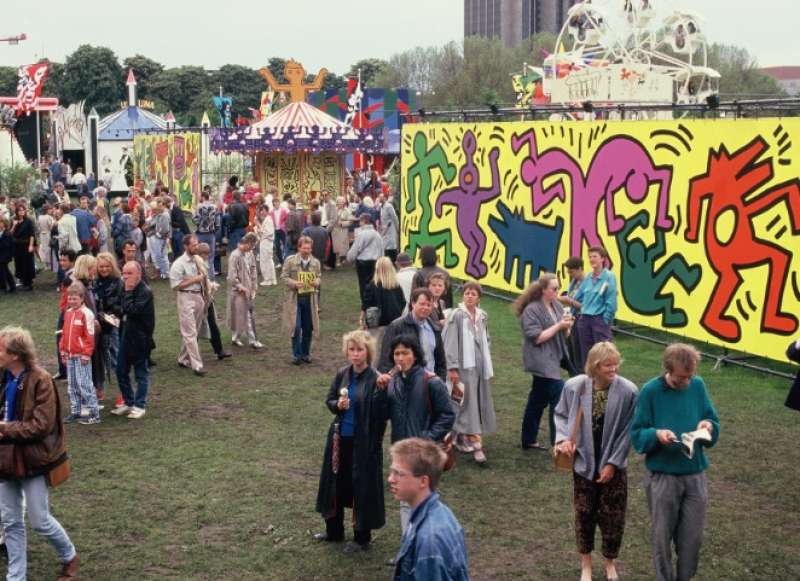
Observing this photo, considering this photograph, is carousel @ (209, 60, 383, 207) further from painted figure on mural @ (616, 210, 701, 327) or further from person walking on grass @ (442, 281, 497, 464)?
person walking on grass @ (442, 281, 497, 464)

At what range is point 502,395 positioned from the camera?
13203 millimetres

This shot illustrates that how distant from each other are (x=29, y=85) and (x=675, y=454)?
161 feet

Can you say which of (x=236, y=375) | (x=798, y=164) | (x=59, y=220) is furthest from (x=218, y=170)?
(x=798, y=164)

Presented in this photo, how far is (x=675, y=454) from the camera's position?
6.85m

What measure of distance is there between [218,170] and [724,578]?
31.5 meters

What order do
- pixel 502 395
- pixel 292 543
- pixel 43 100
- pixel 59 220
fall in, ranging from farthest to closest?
pixel 43 100 < pixel 59 220 < pixel 502 395 < pixel 292 543

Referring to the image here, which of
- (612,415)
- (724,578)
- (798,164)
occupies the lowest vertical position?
(724,578)

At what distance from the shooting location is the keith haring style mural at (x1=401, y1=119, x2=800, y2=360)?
13.9 m

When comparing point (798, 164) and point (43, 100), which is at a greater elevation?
point (43, 100)

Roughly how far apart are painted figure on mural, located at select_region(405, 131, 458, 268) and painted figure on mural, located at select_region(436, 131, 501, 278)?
0.47 m

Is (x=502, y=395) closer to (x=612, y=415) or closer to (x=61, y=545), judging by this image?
(x=612, y=415)

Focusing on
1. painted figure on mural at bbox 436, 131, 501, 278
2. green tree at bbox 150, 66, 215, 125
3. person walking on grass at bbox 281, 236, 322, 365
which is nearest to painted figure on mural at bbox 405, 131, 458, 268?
painted figure on mural at bbox 436, 131, 501, 278

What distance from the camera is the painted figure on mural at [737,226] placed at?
44.8ft

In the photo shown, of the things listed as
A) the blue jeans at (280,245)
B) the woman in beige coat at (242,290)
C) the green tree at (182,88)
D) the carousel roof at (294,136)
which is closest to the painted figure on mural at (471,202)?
the blue jeans at (280,245)
